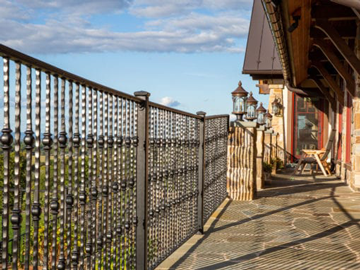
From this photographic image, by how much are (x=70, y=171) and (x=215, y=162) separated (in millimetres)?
4468

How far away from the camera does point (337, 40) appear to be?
753 cm

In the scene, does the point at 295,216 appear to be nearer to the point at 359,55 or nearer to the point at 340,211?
the point at 340,211

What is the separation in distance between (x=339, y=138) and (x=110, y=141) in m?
10.2

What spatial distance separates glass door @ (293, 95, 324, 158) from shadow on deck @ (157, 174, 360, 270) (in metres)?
7.13

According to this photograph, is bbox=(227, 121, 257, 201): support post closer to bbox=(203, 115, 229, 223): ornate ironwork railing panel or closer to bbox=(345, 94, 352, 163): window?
bbox=(203, 115, 229, 223): ornate ironwork railing panel

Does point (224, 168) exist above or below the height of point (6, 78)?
below

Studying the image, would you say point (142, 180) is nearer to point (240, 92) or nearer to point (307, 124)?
point (240, 92)

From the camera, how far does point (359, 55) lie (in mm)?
8797

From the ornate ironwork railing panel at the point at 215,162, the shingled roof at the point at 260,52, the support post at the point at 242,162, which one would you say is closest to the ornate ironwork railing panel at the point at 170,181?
the ornate ironwork railing panel at the point at 215,162

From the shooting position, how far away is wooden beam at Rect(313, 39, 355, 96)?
8.70 meters

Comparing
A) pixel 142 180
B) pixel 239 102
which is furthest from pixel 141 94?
pixel 239 102

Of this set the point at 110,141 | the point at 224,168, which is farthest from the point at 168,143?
the point at 224,168

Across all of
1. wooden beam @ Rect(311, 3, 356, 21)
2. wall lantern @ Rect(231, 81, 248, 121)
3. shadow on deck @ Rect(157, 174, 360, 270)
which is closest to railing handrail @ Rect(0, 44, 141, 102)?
shadow on deck @ Rect(157, 174, 360, 270)

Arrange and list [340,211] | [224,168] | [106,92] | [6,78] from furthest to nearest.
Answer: [224,168]
[340,211]
[106,92]
[6,78]
